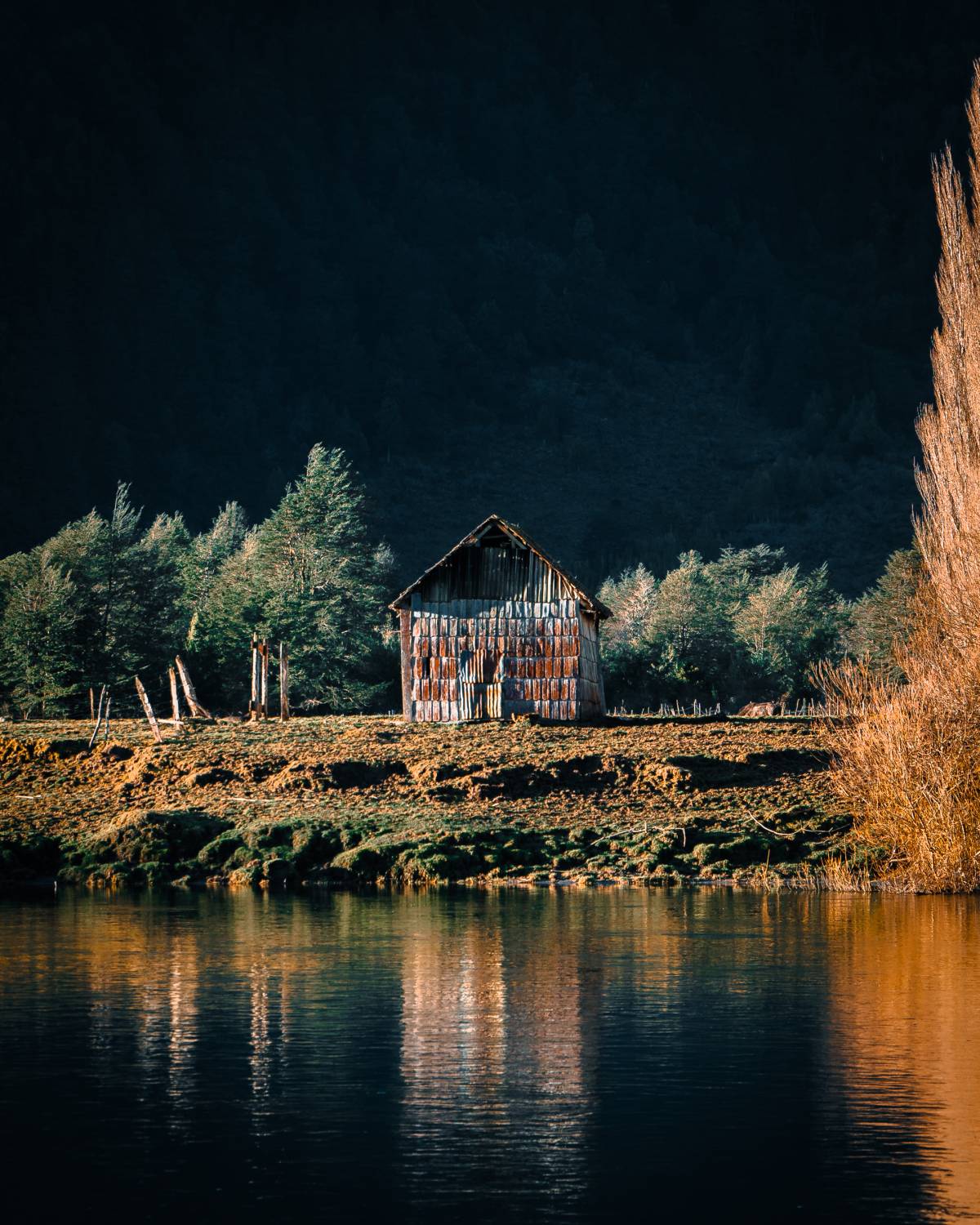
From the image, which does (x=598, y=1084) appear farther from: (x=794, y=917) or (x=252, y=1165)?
(x=794, y=917)

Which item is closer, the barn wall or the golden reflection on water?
the golden reflection on water

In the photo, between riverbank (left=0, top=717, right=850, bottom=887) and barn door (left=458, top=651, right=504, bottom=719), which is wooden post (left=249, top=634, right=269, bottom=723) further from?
riverbank (left=0, top=717, right=850, bottom=887)

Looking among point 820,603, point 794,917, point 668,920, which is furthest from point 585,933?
point 820,603

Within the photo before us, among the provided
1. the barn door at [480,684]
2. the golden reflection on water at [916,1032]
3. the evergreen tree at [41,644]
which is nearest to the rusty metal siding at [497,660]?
the barn door at [480,684]

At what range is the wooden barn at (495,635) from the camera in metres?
58.8

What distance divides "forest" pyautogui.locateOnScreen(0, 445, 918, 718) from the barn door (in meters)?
13.3

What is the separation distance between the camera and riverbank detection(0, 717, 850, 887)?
41469 mm

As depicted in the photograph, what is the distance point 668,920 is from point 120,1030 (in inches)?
525

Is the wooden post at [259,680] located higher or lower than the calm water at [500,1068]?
higher

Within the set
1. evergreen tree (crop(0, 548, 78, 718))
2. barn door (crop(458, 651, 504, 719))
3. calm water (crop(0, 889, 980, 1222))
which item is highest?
evergreen tree (crop(0, 548, 78, 718))

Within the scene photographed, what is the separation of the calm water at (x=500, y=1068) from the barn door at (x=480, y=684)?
2588 centimetres

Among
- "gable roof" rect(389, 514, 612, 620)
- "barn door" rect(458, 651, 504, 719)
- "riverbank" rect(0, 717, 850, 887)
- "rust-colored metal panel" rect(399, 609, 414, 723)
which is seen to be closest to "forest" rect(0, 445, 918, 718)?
"gable roof" rect(389, 514, 612, 620)

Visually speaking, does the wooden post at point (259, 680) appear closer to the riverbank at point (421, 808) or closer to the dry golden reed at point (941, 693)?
the riverbank at point (421, 808)

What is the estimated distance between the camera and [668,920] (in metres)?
33.1
